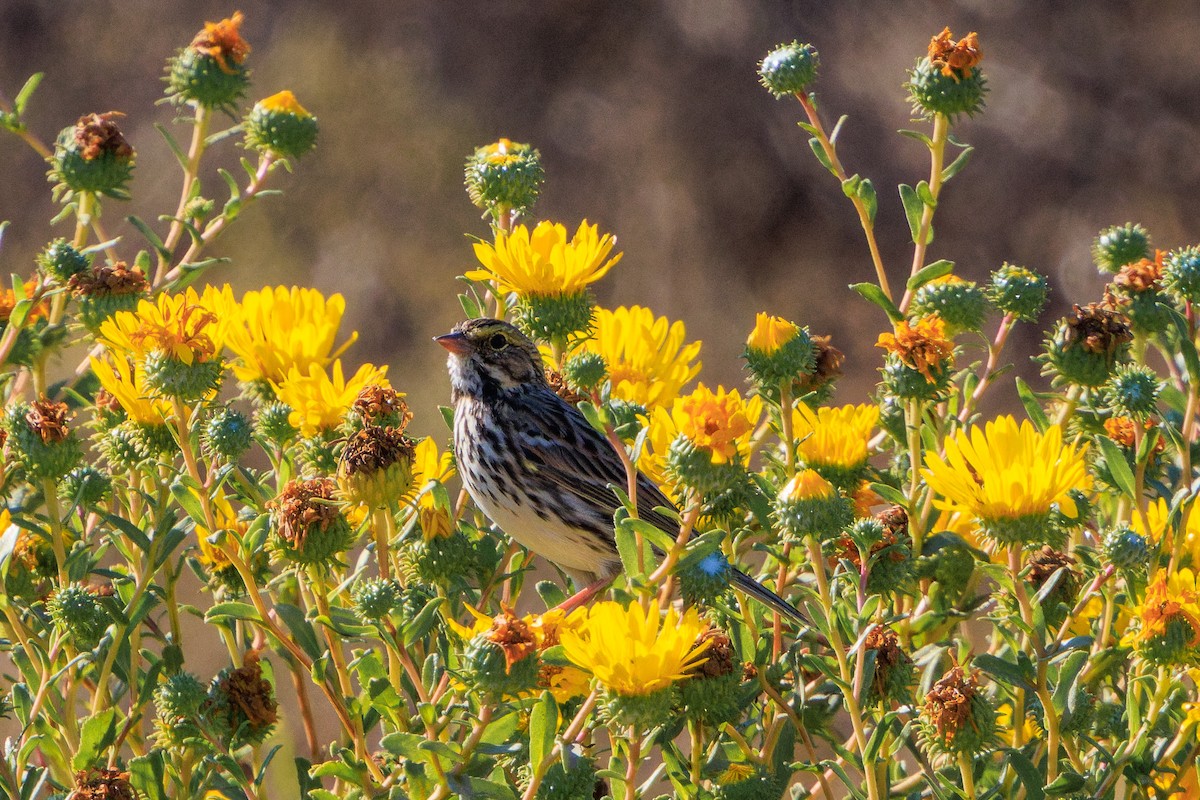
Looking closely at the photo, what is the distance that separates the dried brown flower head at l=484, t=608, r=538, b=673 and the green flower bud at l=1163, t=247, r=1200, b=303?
132cm

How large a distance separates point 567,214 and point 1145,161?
3299mm

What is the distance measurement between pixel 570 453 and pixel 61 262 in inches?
47.0

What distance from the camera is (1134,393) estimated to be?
2488 mm

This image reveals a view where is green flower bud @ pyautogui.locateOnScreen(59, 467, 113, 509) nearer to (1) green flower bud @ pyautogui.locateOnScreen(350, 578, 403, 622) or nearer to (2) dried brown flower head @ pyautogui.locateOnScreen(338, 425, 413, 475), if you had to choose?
(2) dried brown flower head @ pyautogui.locateOnScreen(338, 425, 413, 475)

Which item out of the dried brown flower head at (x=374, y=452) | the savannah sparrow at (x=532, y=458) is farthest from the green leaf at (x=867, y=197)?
the dried brown flower head at (x=374, y=452)

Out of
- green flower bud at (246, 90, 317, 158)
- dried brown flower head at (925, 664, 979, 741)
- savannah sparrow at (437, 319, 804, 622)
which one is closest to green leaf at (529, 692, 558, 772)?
dried brown flower head at (925, 664, 979, 741)

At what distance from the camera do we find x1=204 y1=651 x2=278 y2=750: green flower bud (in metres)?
2.36

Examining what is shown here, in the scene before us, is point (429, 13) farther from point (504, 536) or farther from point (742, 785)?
point (742, 785)

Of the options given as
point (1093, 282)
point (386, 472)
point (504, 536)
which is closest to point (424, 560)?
point (386, 472)

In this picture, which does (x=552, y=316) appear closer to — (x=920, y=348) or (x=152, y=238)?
(x=920, y=348)

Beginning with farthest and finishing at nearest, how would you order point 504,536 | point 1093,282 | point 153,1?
point 153,1
point 1093,282
point 504,536

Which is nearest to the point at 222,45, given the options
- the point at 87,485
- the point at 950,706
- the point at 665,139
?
the point at 87,485

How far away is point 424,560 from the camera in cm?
235

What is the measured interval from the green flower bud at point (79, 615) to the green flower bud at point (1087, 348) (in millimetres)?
1563
